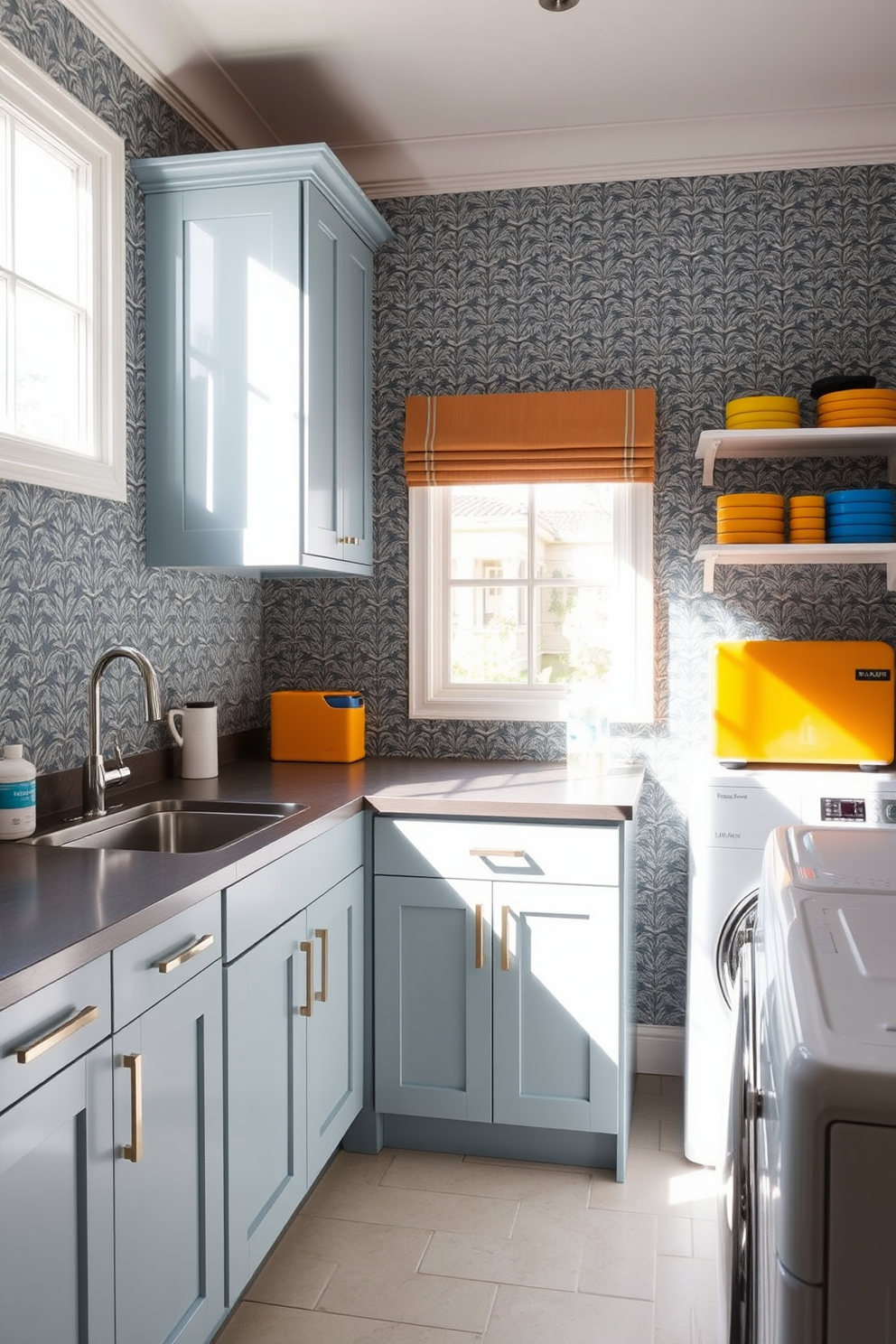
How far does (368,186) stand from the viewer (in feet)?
10.9

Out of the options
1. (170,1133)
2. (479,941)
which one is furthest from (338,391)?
(170,1133)

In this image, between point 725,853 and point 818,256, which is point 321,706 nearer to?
point 725,853

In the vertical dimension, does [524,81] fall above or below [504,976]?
above

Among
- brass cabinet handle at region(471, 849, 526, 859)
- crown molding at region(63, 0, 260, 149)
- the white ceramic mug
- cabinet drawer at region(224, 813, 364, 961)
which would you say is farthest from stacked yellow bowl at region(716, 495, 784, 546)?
crown molding at region(63, 0, 260, 149)

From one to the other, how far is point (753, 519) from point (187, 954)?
1.88 m

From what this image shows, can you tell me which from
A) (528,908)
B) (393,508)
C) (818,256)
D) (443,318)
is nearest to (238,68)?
(443,318)

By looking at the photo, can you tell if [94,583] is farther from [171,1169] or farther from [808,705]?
[808,705]

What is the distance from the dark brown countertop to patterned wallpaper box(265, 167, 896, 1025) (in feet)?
1.10

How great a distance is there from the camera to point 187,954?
65.9 inches

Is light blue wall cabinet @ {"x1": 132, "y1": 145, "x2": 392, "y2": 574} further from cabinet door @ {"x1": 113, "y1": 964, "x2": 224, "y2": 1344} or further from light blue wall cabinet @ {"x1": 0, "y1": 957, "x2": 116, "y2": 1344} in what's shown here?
light blue wall cabinet @ {"x1": 0, "y1": 957, "x2": 116, "y2": 1344}

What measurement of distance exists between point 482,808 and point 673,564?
3.49ft

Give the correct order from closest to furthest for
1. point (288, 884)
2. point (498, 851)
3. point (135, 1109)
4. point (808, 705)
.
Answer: point (135, 1109) → point (288, 884) → point (498, 851) → point (808, 705)

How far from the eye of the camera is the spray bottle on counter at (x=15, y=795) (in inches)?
78.1

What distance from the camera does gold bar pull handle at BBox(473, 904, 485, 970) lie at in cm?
263
